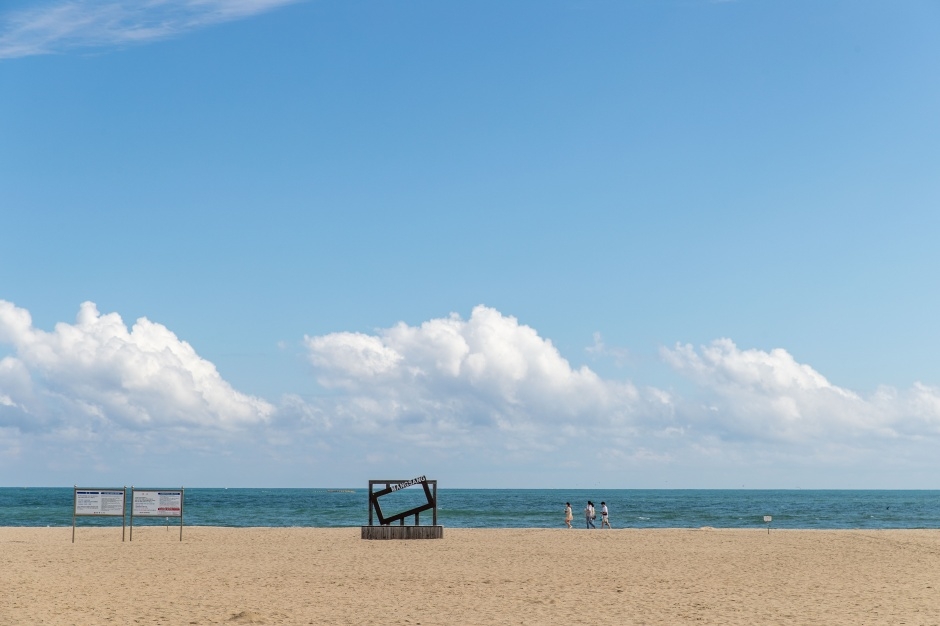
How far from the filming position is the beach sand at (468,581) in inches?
609

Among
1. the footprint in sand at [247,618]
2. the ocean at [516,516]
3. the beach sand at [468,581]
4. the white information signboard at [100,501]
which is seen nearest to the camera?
the footprint in sand at [247,618]

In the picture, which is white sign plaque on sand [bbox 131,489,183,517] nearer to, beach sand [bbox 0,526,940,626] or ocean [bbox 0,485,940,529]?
beach sand [bbox 0,526,940,626]

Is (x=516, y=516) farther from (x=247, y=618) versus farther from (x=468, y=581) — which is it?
(x=247, y=618)

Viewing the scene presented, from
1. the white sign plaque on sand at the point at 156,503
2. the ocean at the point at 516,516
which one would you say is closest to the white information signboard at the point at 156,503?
the white sign plaque on sand at the point at 156,503

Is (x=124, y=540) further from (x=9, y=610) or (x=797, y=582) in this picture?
(x=797, y=582)

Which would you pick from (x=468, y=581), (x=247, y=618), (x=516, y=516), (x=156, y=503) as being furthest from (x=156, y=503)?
(x=516, y=516)

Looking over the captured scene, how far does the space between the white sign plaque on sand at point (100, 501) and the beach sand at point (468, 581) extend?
1121 mm

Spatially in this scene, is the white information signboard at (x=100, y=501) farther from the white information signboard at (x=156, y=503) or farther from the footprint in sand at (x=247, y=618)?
the footprint in sand at (x=247, y=618)

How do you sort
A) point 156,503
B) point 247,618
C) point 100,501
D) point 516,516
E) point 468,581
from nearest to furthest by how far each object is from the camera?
point 247,618, point 468,581, point 100,501, point 156,503, point 516,516

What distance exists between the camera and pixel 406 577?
818 inches

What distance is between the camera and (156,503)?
3209 centimetres

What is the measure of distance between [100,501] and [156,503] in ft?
6.08

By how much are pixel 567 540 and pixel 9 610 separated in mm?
20703

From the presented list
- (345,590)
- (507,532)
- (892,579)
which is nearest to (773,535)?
(507,532)
